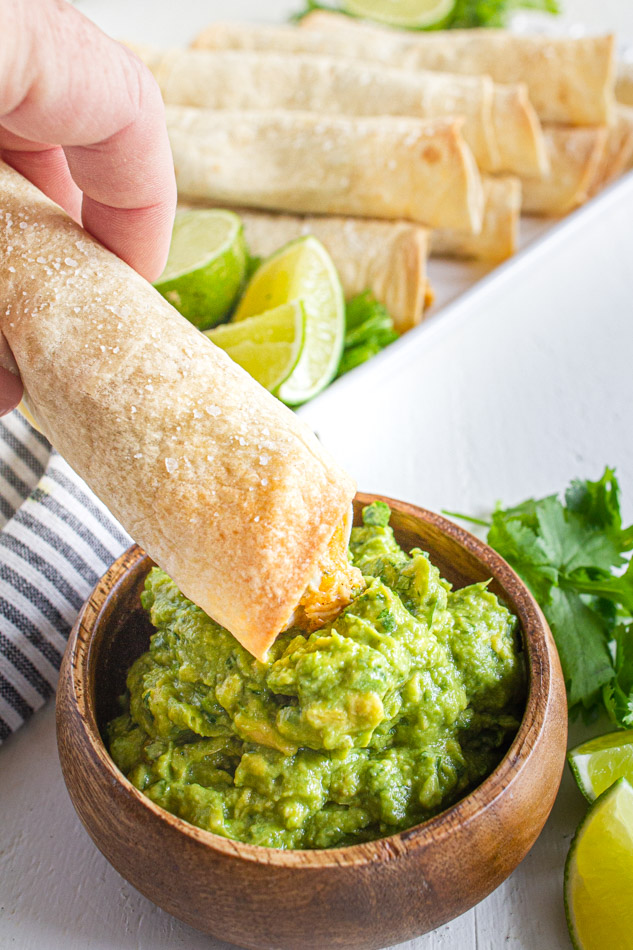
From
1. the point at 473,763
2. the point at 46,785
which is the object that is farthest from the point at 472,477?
the point at 46,785

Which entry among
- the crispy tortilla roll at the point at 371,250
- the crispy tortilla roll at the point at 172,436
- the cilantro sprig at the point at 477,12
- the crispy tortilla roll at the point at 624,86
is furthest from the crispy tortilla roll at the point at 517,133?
the crispy tortilla roll at the point at 172,436

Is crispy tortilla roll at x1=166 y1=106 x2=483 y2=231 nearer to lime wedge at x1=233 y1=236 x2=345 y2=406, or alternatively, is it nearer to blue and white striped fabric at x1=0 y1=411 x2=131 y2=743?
lime wedge at x1=233 y1=236 x2=345 y2=406

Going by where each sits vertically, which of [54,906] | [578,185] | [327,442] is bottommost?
[578,185]

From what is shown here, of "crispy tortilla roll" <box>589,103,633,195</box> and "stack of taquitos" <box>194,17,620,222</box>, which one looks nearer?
"stack of taquitos" <box>194,17,620,222</box>

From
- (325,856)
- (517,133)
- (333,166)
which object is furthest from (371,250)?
(325,856)

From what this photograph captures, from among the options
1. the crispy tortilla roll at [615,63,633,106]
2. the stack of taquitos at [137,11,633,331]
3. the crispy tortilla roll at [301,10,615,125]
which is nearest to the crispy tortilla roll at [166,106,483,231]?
the stack of taquitos at [137,11,633,331]

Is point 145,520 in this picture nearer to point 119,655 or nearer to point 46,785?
point 119,655

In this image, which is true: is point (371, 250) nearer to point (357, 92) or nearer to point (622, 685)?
point (357, 92)
